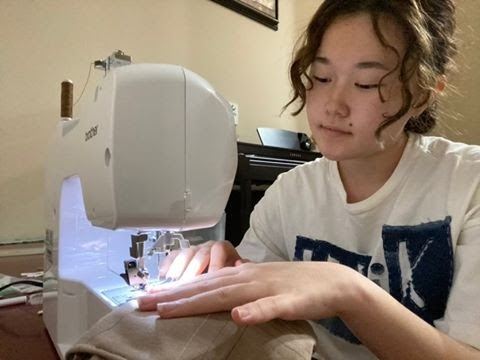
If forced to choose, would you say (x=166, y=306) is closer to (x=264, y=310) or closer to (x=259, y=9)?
(x=264, y=310)

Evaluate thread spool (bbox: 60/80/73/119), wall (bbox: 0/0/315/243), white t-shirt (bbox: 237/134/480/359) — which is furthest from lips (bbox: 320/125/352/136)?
wall (bbox: 0/0/315/243)

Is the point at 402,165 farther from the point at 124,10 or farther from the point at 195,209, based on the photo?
the point at 124,10

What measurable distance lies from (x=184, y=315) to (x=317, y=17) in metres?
0.49

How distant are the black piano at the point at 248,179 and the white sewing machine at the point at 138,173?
0.62 m

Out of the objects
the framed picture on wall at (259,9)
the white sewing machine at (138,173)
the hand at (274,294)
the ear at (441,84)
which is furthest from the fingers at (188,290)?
the framed picture on wall at (259,9)

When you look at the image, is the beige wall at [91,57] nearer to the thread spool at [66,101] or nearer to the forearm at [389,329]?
the thread spool at [66,101]

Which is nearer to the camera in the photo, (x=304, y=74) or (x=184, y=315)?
(x=184, y=315)

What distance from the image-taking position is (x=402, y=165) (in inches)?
25.6

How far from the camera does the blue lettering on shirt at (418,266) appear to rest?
570 millimetres

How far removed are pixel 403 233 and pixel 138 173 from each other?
396mm

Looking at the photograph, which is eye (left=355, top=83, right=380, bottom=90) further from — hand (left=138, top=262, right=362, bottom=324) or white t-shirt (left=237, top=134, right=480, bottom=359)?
hand (left=138, top=262, right=362, bottom=324)

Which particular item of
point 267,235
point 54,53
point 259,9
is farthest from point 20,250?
point 259,9

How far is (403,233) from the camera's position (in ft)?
2.02

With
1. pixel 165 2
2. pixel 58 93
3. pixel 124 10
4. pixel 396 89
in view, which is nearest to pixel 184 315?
pixel 396 89
